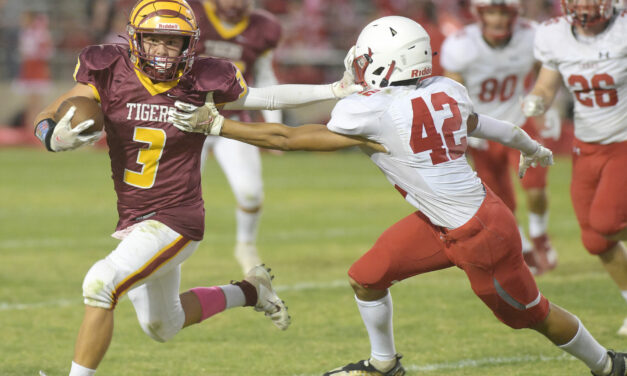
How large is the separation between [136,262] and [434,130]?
129 cm

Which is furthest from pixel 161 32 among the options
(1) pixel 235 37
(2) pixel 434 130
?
(1) pixel 235 37

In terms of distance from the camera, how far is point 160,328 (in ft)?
13.8

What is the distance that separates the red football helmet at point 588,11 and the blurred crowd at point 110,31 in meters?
9.75

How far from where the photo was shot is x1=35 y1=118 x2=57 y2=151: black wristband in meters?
3.74

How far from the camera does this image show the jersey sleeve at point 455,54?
704 cm

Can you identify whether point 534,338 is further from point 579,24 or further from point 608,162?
point 579,24

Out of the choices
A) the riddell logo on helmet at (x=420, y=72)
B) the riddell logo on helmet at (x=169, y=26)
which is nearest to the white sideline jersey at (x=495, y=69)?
the riddell logo on helmet at (x=420, y=72)

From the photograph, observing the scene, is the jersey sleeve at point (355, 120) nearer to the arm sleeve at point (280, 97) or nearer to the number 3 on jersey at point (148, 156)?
the arm sleeve at point (280, 97)

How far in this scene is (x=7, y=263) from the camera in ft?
23.9

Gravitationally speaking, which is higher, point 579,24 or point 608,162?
point 579,24

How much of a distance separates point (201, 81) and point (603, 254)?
2474 mm

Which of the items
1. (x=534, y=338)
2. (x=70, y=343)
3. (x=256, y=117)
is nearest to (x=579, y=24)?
(x=534, y=338)

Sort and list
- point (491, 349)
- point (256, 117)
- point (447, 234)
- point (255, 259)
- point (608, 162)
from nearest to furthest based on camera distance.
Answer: point (447, 234), point (491, 349), point (608, 162), point (255, 259), point (256, 117)

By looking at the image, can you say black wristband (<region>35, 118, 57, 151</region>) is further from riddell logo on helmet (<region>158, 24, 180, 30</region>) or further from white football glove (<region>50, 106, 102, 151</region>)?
riddell logo on helmet (<region>158, 24, 180, 30</region>)
